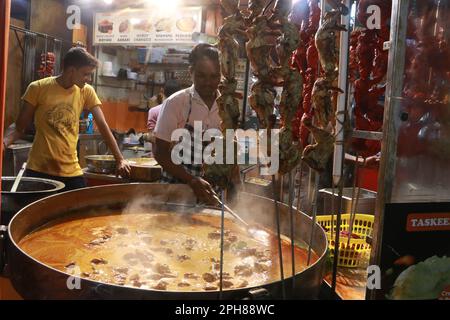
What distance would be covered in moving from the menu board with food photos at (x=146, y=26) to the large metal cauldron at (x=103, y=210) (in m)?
4.15

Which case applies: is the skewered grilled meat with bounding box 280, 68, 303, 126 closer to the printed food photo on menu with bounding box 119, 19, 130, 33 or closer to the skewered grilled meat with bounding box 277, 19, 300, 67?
the skewered grilled meat with bounding box 277, 19, 300, 67

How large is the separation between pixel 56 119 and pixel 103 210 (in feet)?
4.69

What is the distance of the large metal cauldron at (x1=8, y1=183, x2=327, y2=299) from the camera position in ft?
4.56

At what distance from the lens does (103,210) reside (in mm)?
2930

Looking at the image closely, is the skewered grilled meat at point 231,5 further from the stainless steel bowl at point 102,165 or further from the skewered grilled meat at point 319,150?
the stainless steel bowl at point 102,165

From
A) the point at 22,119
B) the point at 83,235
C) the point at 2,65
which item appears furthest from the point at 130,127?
the point at 2,65

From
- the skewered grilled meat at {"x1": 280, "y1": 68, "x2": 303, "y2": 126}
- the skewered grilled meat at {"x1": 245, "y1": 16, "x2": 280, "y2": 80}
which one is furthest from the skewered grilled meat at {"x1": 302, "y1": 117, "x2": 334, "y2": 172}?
the skewered grilled meat at {"x1": 245, "y1": 16, "x2": 280, "y2": 80}

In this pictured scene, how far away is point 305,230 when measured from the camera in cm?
237

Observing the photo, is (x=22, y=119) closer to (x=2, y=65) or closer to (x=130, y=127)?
(x=2, y=65)

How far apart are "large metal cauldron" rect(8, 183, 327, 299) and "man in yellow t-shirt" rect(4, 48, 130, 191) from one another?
1073 millimetres

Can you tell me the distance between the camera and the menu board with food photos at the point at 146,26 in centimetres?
653

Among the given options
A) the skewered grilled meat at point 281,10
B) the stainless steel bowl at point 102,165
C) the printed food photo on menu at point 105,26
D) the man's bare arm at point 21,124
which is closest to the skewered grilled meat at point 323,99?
the skewered grilled meat at point 281,10

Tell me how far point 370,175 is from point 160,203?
3.86 meters

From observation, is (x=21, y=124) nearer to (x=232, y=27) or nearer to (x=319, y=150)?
(x=232, y=27)
